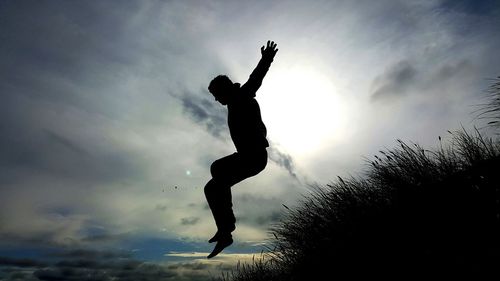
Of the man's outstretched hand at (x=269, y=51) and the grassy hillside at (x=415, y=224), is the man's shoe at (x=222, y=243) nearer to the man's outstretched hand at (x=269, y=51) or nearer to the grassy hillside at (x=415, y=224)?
the grassy hillside at (x=415, y=224)

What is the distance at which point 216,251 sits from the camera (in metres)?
4.59

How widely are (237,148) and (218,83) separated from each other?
1005 mm

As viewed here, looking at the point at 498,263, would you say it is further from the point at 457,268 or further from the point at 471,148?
the point at 471,148

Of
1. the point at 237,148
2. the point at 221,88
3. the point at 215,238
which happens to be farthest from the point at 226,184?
the point at 221,88

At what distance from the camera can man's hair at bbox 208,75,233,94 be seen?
4641 millimetres

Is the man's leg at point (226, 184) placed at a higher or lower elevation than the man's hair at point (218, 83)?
lower

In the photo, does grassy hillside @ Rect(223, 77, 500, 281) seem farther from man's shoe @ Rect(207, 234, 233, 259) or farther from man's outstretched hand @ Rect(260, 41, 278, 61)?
man's outstretched hand @ Rect(260, 41, 278, 61)

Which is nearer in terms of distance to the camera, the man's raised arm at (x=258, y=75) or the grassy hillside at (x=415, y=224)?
the grassy hillside at (x=415, y=224)

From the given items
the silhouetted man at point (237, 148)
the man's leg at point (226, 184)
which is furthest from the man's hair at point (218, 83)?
the man's leg at point (226, 184)

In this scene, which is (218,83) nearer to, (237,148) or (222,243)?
(237,148)

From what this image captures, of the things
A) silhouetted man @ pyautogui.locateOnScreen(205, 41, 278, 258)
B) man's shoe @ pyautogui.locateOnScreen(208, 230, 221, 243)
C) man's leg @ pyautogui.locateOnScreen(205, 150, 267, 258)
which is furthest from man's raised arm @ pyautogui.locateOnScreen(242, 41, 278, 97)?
man's shoe @ pyautogui.locateOnScreen(208, 230, 221, 243)

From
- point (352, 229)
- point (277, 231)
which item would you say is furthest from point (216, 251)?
point (277, 231)

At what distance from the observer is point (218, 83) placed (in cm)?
466

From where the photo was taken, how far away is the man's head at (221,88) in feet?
15.1
